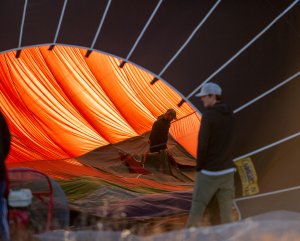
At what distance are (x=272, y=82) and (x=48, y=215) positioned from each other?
1.95m

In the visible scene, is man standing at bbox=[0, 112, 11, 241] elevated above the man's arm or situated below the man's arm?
below

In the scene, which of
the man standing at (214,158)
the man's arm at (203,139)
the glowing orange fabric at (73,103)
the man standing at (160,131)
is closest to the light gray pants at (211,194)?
the man standing at (214,158)

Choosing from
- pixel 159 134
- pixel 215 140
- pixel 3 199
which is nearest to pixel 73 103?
pixel 159 134

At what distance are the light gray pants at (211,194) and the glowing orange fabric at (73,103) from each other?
13.9 ft

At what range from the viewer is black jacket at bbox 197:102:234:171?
514 centimetres

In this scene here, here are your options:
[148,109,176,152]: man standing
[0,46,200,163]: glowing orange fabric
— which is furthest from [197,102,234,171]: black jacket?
[0,46,200,163]: glowing orange fabric

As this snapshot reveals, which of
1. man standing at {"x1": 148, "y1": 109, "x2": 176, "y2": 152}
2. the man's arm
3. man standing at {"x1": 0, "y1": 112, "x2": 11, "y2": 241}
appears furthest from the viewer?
man standing at {"x1": 148, "y1": 109, "x2": 176, "y2": 152}

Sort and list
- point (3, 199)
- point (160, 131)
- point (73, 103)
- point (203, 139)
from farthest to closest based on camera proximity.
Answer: point (73, 103), point (160, 131), point (203, 139), point (3, 199)

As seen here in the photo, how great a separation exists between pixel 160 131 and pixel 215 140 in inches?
168

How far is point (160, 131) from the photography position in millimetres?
9453

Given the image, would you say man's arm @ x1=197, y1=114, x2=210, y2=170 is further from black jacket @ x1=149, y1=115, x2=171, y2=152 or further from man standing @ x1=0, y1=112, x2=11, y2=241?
black jacket @ x1=149, y1=115, x2=171, y2=152

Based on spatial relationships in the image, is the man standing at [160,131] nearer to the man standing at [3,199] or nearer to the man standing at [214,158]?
the man standing at [214,158]

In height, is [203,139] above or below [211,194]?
above

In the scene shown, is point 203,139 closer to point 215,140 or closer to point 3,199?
point 215,140
